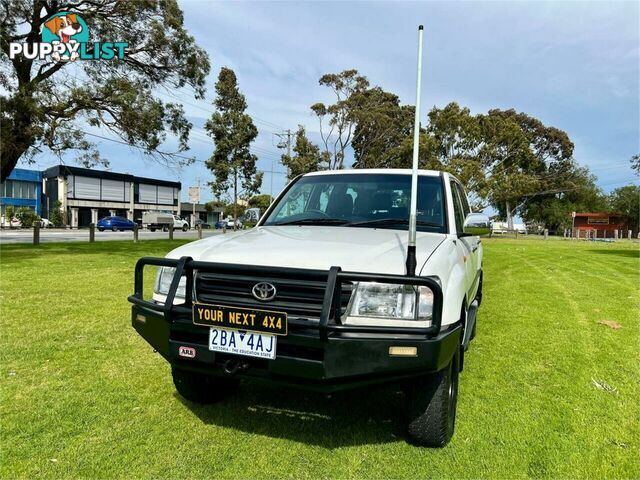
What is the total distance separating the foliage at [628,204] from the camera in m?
59.0

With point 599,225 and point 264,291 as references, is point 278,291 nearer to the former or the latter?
point 264,291

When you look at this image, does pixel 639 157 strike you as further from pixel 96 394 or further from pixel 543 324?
pixel 96 394

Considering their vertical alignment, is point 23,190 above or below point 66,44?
below

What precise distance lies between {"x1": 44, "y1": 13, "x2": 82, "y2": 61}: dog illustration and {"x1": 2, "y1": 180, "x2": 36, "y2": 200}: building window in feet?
141

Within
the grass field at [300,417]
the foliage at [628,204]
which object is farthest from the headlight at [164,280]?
the foliage at [628,204]

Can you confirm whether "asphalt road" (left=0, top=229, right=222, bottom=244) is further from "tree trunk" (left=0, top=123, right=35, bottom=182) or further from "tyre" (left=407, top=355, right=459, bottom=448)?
"tyre" (left=407, top=355, right=459, bottom=448)

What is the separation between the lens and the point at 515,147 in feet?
122

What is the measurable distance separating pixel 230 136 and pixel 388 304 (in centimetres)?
2623

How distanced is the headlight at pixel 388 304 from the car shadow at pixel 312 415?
0.59 m

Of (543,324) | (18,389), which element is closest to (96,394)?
(18,389)

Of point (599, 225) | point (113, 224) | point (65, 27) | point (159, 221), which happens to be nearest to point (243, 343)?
point (65, 27)

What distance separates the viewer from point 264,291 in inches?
98.3

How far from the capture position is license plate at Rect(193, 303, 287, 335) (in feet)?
7.79

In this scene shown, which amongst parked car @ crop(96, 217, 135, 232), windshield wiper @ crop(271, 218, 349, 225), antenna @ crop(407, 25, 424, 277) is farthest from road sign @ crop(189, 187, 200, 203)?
antenna @ crop(407, 25, 424, 277)
